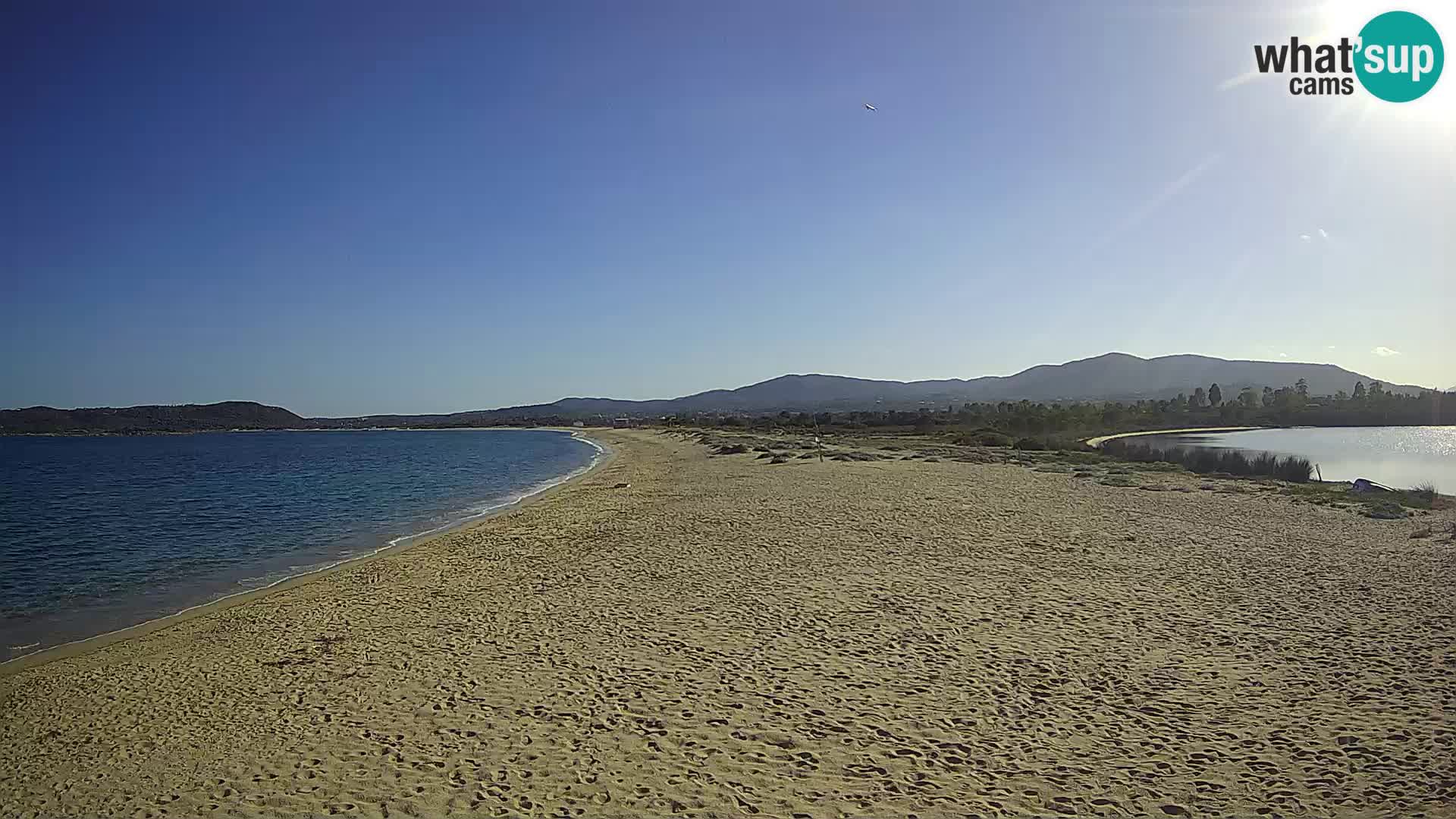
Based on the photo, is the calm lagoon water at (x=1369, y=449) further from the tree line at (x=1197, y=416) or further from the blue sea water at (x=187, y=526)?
the blue sea water at (x=187, y=526)

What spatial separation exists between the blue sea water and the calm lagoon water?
34514 mm

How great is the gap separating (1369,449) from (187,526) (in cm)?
6289

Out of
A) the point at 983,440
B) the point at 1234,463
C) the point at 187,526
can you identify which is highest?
the point at 983,440

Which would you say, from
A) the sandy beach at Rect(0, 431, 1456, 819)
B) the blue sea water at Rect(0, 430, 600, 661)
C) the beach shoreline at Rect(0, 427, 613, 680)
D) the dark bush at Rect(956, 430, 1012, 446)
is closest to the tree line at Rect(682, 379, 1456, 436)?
the dark bush at Rect(956, 430, 1012, 446)

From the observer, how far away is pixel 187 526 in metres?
21.9

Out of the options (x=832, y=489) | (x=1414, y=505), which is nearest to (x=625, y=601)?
(x=832, y=489)

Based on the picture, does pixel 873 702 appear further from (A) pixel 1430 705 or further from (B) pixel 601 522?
(B) pixel 601 522

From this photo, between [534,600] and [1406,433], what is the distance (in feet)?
284

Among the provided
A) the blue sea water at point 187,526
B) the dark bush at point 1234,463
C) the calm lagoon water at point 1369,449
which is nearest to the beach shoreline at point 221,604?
the blue sea water at point 187,526

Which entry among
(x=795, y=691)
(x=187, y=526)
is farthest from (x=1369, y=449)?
(x=187, y=526)

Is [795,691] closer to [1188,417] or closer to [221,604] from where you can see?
[221,604]

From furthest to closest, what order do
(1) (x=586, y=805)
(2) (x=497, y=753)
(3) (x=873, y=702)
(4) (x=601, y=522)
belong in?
(4) (x=601, y=522), (3) (x=873, y=702), (2) (x=497, y=753), (1) (x=586, y=805)

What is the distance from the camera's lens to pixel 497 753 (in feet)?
19.3

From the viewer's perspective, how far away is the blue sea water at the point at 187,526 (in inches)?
500
